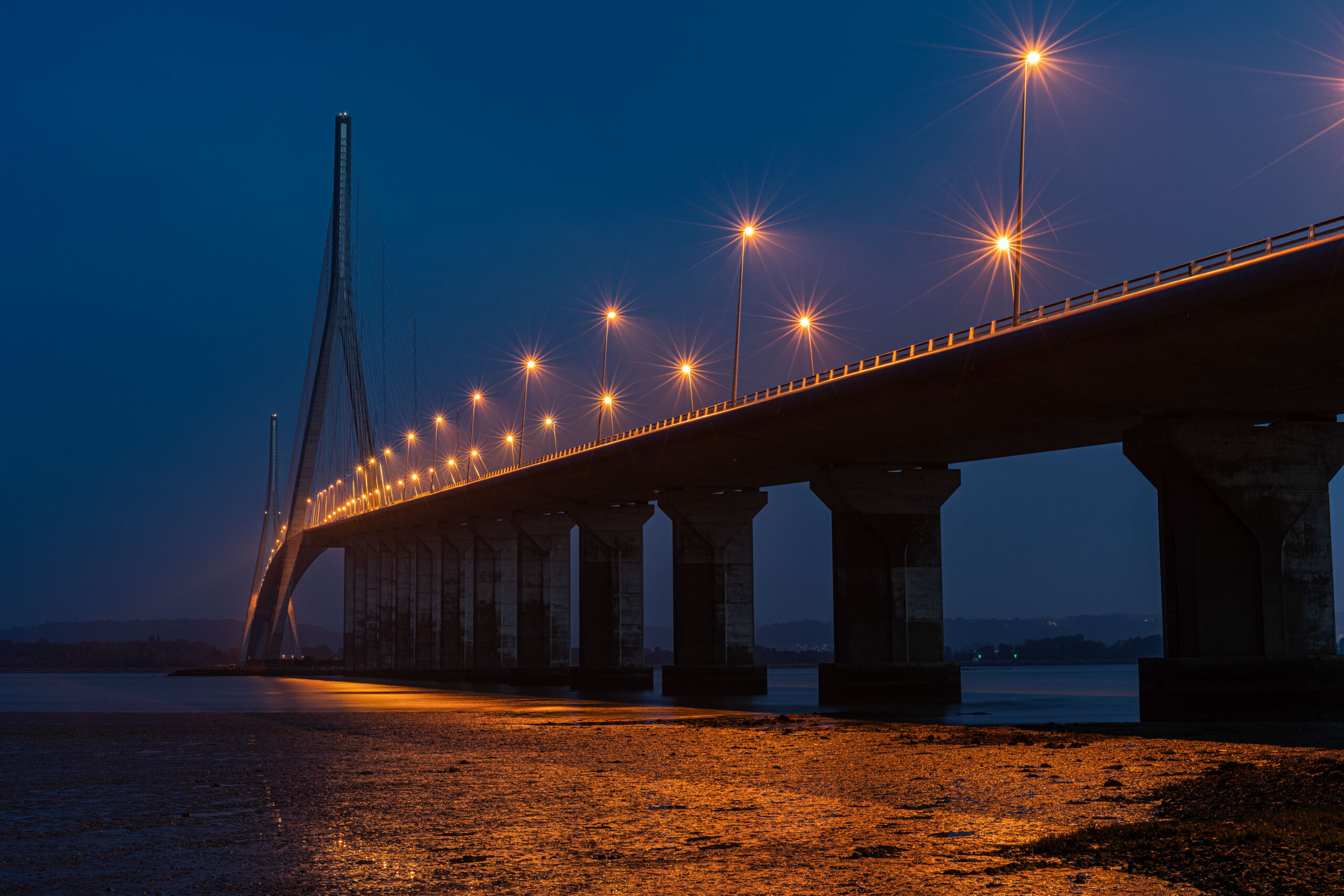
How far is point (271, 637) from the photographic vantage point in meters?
147

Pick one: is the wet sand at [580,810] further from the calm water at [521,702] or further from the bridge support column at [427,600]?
the bridge support column at [427,600]

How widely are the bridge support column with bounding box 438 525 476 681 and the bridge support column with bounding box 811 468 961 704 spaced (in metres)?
52.9

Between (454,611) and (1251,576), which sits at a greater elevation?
(1251,576)

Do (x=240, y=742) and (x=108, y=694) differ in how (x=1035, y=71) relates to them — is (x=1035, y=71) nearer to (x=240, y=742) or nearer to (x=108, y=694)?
(x=240, y=742)

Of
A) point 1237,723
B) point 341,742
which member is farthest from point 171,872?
point 1237,723

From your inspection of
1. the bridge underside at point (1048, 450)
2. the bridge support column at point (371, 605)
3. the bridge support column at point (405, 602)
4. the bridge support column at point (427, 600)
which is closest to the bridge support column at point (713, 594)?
the bridge underside at point (1048, 450)

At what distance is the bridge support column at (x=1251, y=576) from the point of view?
34.0 metres

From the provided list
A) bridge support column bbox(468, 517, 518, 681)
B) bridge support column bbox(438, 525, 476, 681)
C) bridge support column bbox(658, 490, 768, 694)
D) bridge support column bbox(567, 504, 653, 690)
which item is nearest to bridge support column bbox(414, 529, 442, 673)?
bridge support column bbox(438, 525, 476, 681)

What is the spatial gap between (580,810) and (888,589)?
34359 mm

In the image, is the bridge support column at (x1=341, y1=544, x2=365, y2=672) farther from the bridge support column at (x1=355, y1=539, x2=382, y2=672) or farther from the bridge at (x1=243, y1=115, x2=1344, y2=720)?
the bridge at (x1=243, y1=115, x2=1344, y2=720)

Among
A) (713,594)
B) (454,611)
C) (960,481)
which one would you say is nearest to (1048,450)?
(960,481)

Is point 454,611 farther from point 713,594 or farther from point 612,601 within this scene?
point 713,594

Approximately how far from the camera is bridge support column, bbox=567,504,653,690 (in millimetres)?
68562

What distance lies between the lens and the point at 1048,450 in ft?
154
